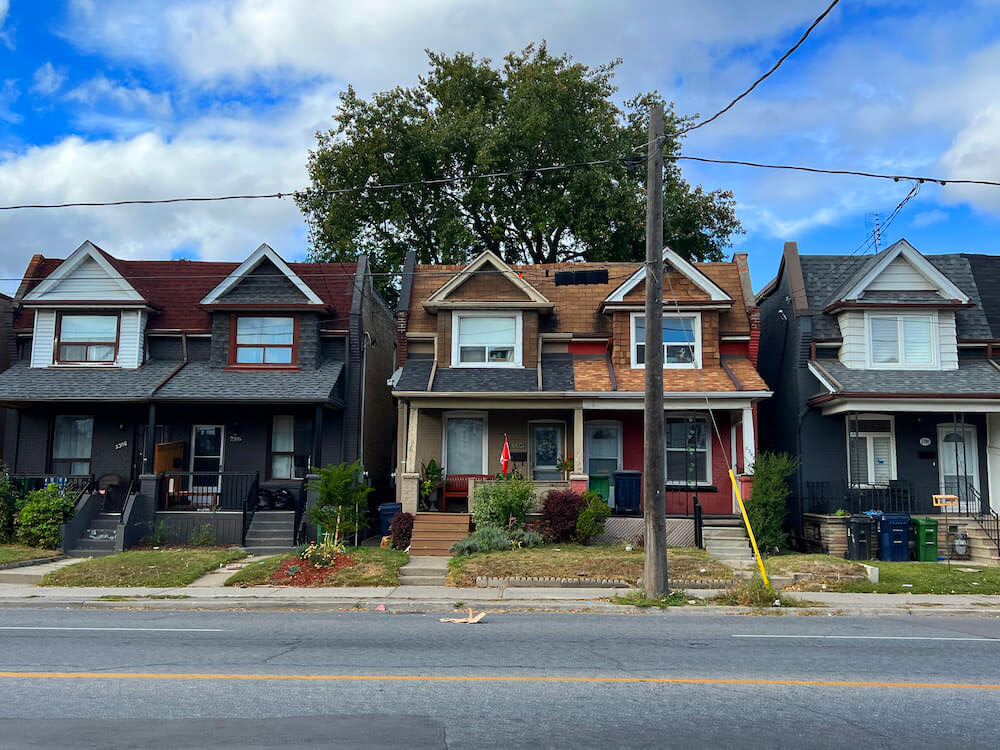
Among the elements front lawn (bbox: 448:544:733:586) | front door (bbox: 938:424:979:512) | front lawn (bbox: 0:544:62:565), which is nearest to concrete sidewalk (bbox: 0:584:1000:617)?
front lawn (bbox: 448:544:733:586)

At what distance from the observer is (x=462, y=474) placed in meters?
21.9

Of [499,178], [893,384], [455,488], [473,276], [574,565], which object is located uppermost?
[499,178]

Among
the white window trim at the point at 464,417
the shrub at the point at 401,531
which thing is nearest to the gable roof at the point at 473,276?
the white window trim at the point at 464,417

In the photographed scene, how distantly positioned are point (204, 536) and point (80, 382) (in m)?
5.70

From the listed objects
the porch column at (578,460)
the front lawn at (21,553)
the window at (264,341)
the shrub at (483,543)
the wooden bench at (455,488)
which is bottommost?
the front lawn at (21,553)

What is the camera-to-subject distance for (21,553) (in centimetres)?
1792

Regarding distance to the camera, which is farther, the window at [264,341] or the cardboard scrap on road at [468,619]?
the window at [264,341]

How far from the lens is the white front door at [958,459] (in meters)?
20.6

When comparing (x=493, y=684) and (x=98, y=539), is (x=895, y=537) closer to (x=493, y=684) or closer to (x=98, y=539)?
(x=493, y=684)

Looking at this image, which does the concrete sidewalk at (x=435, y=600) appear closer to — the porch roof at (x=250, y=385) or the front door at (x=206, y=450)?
the porch roof at (x=250, y=385)

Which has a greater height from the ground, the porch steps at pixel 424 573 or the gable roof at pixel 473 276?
the gable roof at pixel 473 276

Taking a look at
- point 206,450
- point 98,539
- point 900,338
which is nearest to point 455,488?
point 206,450

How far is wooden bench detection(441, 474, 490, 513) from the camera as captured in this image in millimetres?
21062

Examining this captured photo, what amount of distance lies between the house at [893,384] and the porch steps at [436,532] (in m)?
8.66
